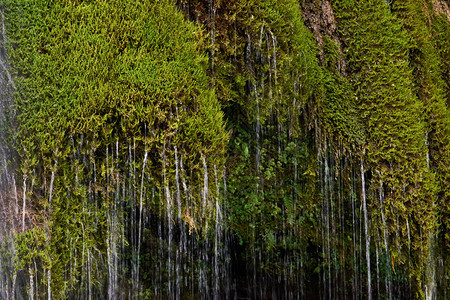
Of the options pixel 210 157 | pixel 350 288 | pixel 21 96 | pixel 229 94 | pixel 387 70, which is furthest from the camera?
pixel 350 288

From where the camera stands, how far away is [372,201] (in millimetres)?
4145

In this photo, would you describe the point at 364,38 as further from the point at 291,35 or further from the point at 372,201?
the point at 372,201

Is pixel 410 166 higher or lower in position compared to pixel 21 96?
lower

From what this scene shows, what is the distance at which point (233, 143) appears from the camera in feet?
15.7

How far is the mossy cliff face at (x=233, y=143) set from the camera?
315cm

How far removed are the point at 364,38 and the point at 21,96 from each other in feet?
11.9

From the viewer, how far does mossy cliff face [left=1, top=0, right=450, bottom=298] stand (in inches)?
124

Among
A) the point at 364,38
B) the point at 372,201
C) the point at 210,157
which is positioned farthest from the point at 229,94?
the point at 372,201

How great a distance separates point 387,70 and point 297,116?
115cm

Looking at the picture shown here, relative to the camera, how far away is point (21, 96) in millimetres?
3113

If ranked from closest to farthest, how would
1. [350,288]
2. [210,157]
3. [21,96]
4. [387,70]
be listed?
[21,96]
[210,157]
[387,70]
[350,288]

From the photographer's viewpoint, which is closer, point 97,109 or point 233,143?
point 97,109

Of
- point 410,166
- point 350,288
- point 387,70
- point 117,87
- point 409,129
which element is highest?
point 387,70

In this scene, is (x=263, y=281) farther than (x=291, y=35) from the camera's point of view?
Yes
